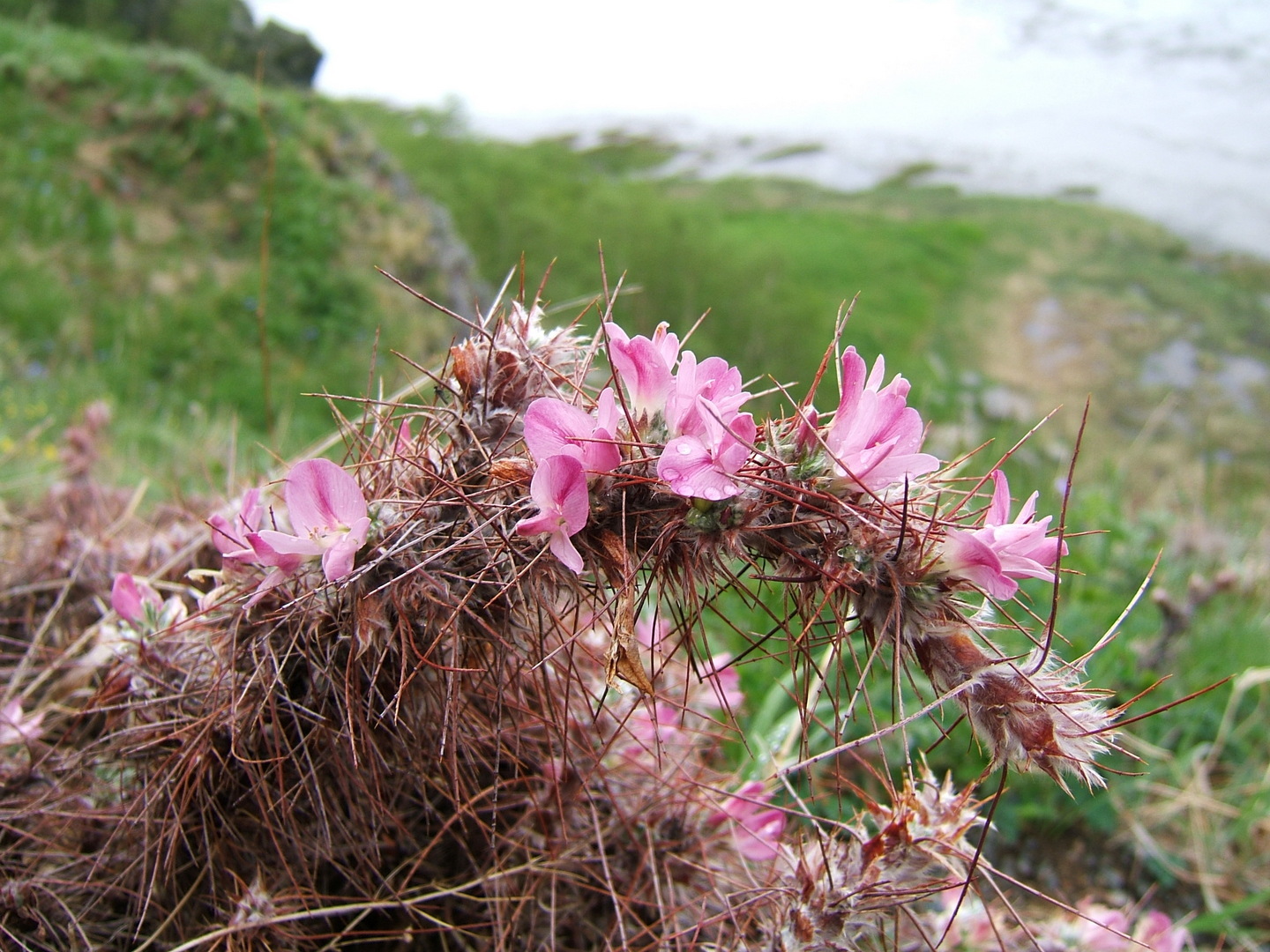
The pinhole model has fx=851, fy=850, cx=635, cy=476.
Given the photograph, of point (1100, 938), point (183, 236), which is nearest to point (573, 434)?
point (1100, 938)

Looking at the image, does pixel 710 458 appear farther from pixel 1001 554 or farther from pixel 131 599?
pixel 131 599

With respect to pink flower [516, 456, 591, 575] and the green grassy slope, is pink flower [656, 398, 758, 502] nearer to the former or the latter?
pink flower [516, 456, 591, 575]

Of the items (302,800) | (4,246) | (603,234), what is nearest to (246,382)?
(4,246)

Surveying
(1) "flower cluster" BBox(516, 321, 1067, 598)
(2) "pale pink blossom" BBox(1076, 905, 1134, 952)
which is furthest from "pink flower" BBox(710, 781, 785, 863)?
(1) "flower cluster" BBox(516, 321, 1067, 598)

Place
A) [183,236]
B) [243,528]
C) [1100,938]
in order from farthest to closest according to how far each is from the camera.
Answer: [183,236] → [1100,938] → [243,528]

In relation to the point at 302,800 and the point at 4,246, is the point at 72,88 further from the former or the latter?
the point at 302,800

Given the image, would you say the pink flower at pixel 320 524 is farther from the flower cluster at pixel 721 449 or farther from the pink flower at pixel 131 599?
the pink flower at pixel 131 599
